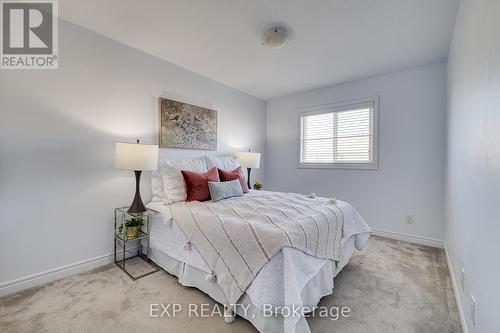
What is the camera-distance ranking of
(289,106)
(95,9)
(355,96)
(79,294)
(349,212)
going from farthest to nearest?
1. (289,106)
2. (355,96)
3. (349,212)
4. (95,9)
5. (79,294)

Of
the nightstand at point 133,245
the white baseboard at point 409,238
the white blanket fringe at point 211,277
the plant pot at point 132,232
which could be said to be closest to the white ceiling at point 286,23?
the nightstand at point 133,245

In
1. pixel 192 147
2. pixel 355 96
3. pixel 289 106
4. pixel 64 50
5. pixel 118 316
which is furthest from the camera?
pixel 289 106

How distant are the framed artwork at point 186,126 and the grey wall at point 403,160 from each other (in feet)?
6.52

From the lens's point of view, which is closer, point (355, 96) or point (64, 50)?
point (64, 50)

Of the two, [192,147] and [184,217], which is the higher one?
[192,147]

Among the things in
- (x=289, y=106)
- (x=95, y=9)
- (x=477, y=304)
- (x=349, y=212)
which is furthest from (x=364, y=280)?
(x=95, y=9)

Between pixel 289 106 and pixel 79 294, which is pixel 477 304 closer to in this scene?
pixel 79 294

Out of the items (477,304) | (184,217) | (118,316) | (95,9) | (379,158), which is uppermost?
(95,9)

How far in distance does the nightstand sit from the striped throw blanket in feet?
1.53

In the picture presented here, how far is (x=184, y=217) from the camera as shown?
6.43 feet

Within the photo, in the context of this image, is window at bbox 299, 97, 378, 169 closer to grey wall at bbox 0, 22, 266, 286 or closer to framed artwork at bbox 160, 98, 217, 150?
framed artwork at bbox 160, 98, 217, 150

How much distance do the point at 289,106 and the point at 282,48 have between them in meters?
1.79

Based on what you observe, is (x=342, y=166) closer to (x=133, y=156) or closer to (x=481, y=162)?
(x=481, y=162)

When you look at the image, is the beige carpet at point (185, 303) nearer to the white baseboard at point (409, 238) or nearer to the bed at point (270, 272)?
the bed at point (270, 272)
